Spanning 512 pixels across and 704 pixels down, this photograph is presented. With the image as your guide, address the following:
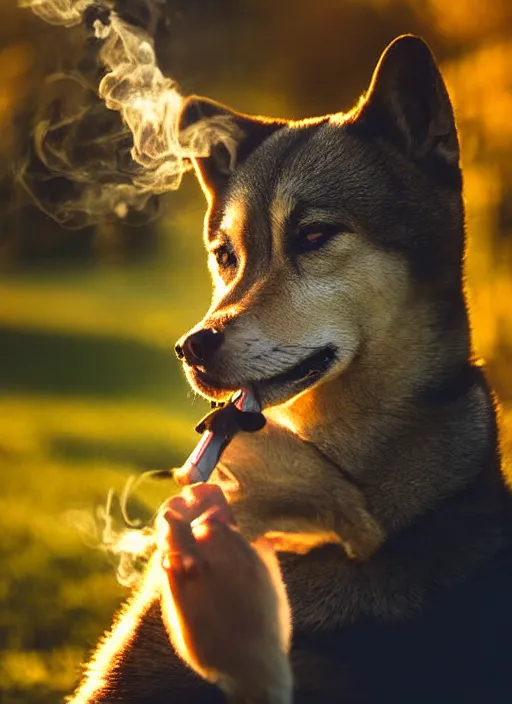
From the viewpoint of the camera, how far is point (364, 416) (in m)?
2.20

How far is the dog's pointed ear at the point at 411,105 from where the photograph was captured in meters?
2.07

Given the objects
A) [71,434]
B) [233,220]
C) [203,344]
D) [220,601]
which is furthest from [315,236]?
[71,434]

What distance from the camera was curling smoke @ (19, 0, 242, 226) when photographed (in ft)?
8.33

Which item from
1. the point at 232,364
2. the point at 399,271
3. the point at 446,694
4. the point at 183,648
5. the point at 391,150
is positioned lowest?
the point at 446,694

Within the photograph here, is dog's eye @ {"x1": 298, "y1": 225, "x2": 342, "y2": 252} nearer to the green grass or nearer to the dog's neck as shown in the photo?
Answer: the dog's neck

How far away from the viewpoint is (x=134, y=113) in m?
2.54

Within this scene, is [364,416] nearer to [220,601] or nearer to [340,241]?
[340,241]

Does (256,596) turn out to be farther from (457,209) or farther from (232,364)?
(457,209)

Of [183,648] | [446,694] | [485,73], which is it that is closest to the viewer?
[183,648]

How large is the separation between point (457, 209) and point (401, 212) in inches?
5.1

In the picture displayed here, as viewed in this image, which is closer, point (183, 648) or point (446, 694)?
point (183, 648)

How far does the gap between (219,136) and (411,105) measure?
17.2 inches

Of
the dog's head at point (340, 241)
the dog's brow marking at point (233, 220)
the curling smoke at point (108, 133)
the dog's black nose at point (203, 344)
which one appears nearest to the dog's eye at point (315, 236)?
the dog's head at point (340, 241)

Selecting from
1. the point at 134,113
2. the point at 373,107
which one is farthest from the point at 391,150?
the point at 134,113
